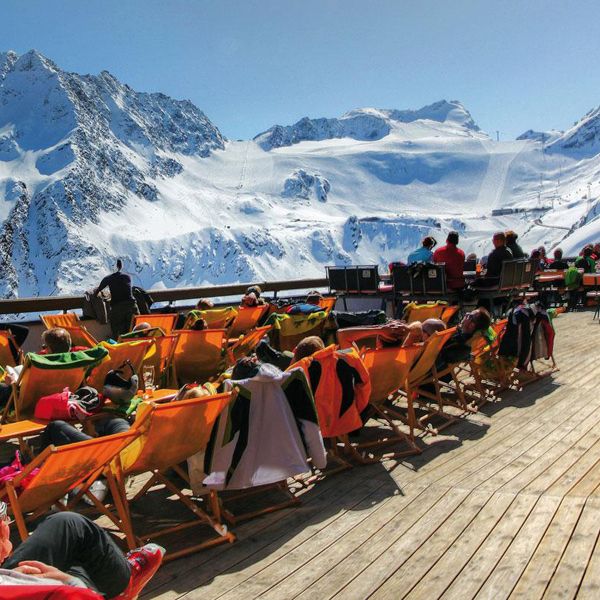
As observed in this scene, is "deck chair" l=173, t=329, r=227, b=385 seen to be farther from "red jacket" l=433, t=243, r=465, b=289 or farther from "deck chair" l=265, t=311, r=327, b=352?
"red jacket" l=433, t=243, r=465, b=289

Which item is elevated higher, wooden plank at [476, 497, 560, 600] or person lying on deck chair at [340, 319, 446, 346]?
person lying on deck chair at [340, 319, 446, 346]

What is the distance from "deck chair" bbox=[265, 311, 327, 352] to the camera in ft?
23.9

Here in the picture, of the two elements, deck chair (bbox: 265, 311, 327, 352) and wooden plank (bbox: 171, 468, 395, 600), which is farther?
deck chair (bbox: 265, 311, 327, 352)

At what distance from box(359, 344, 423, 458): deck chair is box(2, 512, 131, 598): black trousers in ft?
8.49

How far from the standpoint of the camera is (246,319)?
8273mm

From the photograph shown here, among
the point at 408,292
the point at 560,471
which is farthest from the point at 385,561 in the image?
the point at 408,292

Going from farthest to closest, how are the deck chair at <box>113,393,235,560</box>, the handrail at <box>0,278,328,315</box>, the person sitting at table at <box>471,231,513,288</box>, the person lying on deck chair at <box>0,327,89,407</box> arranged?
the person sitting at table at <box>471,231,513,288</box> < the handrail at <box>0,278,328,315</box> < the person lying on deck chair at <box>0,327,89,407</box> < the deck chair at <box>113,393,235,560</box>

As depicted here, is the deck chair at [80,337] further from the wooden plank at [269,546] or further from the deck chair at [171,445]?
the wooden plank at [269,546]

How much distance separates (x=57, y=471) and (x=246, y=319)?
5.31 meters

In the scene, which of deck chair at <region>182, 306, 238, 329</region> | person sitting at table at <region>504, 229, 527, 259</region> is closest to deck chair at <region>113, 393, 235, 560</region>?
deck chair at <region>182, 306, 238, 329</region>

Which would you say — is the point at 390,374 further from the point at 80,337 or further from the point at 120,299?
the point at 120,299

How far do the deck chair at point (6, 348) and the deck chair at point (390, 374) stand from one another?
3.54 meters

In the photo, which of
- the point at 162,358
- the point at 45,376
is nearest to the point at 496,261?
the point at 162,358

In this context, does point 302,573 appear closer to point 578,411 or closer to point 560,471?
point 560,471
